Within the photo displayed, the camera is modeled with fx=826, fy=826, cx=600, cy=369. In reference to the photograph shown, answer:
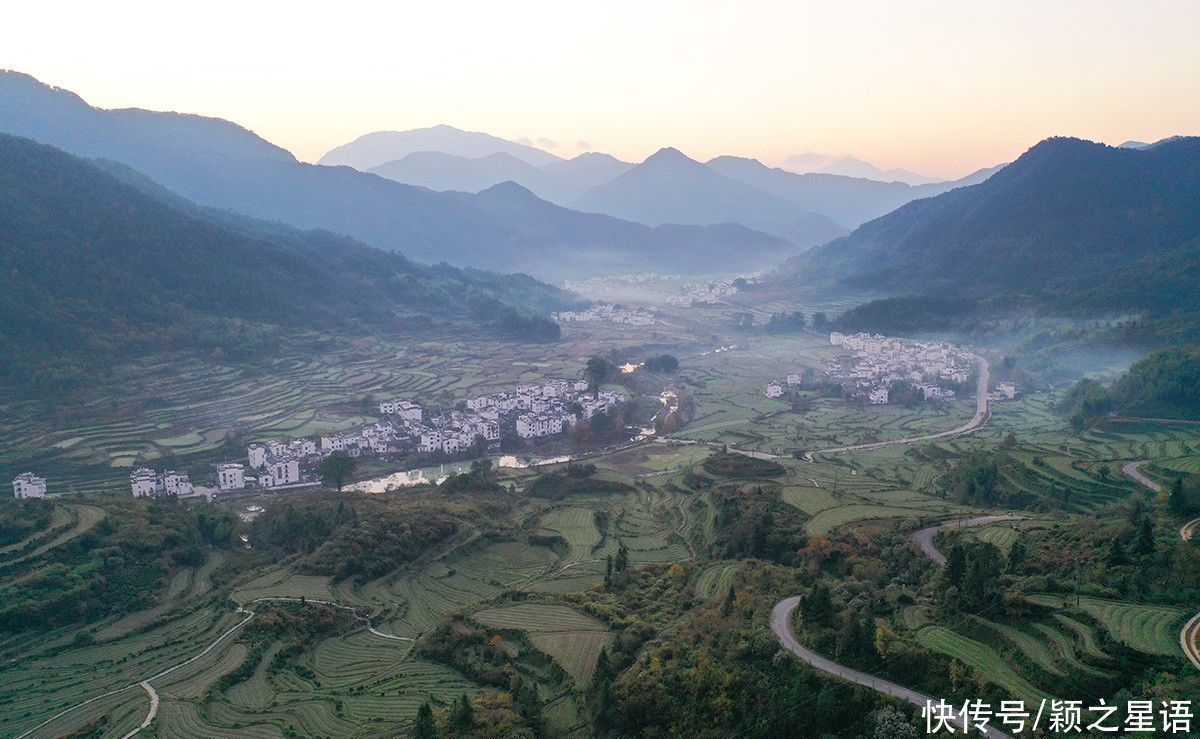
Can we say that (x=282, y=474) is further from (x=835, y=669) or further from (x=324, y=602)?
(x=835, y=669)

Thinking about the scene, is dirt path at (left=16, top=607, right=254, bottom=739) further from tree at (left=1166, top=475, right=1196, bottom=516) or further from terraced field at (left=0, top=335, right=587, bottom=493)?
tree at (left=1166, top=475, right=1196, bottom=516)

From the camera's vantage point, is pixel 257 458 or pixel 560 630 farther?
pixel 257 458

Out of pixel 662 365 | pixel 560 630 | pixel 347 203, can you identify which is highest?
pixel 347 203

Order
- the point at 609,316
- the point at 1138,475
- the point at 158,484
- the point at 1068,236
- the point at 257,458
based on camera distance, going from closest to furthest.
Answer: the point at 1138,475, the point at 158,484, the point at 257,458, the point at 1068,236, the point at 609,316

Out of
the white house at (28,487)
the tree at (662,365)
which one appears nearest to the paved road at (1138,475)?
the tree at (662,365)

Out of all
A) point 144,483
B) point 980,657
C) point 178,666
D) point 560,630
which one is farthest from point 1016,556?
point 144,483

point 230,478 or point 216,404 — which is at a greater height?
point 216,404

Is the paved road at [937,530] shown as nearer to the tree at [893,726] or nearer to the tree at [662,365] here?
the tree at [893,726]

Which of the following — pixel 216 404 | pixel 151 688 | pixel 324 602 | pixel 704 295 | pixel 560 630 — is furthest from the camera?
pixel 704 295
